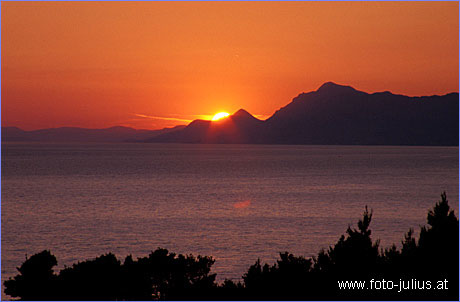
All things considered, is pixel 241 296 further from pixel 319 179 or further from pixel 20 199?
pixel 319 179

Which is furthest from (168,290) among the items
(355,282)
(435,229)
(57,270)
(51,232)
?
(51,232)

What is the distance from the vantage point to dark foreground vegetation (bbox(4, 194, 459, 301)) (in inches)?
766

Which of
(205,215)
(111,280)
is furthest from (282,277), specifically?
(205,215)

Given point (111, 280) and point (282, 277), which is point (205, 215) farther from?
point (282, 277)

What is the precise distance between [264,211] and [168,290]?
5602 cm

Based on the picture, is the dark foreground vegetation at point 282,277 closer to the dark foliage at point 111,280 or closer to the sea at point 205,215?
the dark foliage at point 111,280

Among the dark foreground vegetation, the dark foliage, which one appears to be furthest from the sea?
the dark foreground vegetation

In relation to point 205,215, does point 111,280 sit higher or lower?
higher

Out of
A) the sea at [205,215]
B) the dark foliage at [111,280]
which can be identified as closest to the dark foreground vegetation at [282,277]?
the dark foliage at [111,280]

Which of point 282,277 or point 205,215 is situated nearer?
point 282,277

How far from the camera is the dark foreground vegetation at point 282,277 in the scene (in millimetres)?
19469

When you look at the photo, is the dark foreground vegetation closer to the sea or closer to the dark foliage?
the dark foliage

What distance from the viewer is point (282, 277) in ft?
72.9

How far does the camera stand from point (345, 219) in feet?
235
